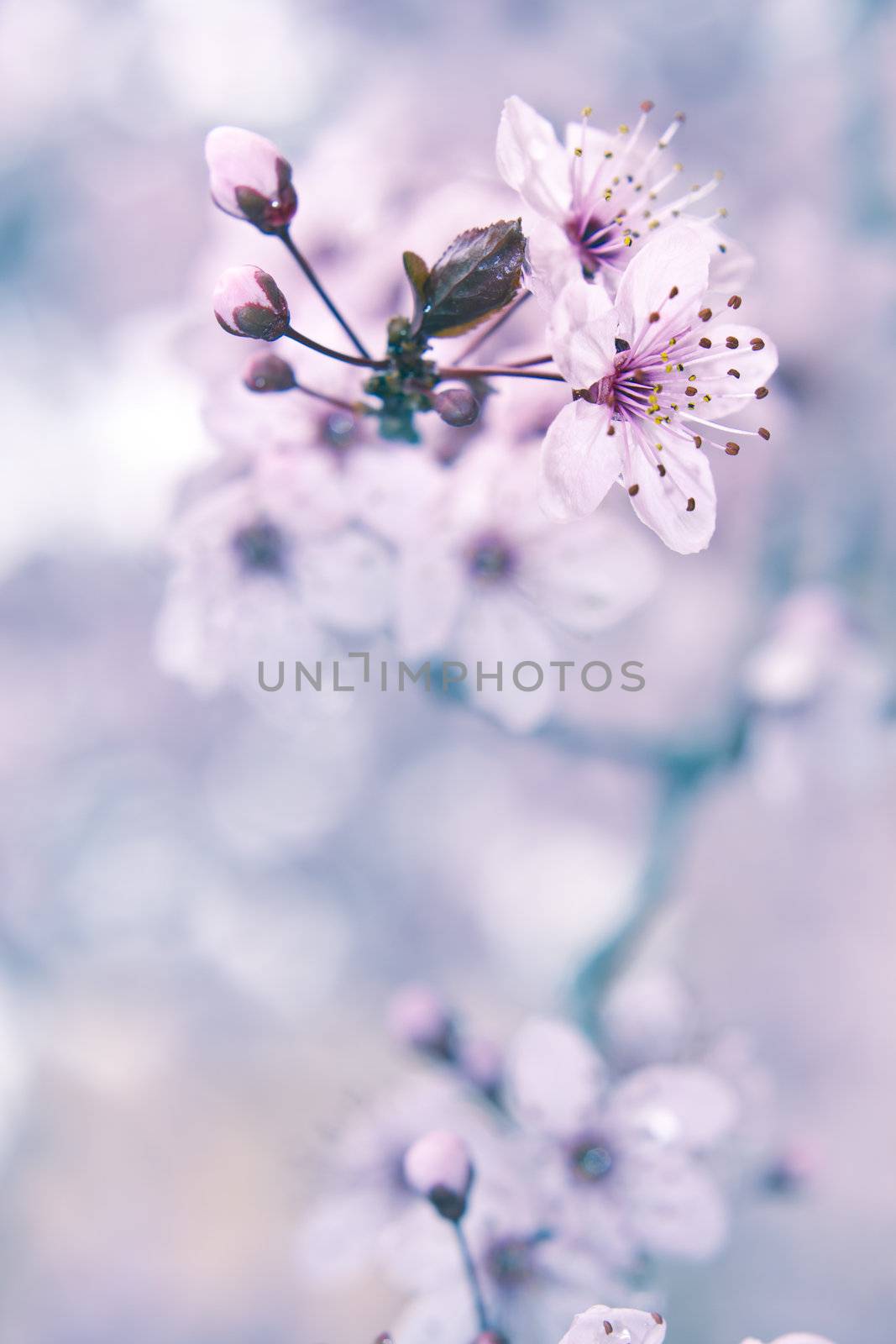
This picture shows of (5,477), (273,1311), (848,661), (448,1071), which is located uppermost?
(5,477)

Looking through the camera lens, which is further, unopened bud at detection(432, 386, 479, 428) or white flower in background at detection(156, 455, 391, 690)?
white flower in background at detection(156, 455, 391, 690)

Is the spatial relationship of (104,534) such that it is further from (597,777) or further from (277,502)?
(277,502)

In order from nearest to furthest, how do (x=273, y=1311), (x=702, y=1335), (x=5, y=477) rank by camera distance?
(x=702, y=1335) < (x=273, y=1311) < (x=5, y=477)

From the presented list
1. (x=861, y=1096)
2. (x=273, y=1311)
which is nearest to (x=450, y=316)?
(x=861, y=1096)

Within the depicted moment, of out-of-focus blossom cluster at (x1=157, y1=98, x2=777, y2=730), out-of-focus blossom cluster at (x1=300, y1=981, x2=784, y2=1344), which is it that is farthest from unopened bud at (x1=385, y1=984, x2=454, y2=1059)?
out-of-focus blossom cluster at (x1=157, y1=98, x2=777, y2=730)

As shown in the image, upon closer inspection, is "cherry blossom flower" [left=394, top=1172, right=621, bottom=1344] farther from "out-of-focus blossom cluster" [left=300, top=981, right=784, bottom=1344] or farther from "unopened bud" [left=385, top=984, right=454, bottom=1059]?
"unopened bud" [left=385, top=984, right=454, bottom=1059]

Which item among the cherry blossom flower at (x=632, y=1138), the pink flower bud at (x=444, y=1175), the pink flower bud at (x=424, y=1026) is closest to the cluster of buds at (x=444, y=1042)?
the pink flower bud at (x=424, y=1026)

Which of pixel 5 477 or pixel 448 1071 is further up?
pixel 5 477

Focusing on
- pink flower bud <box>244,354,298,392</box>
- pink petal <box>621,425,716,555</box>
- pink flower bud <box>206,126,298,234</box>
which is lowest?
pink petal <box>621,425,716,555</box>
